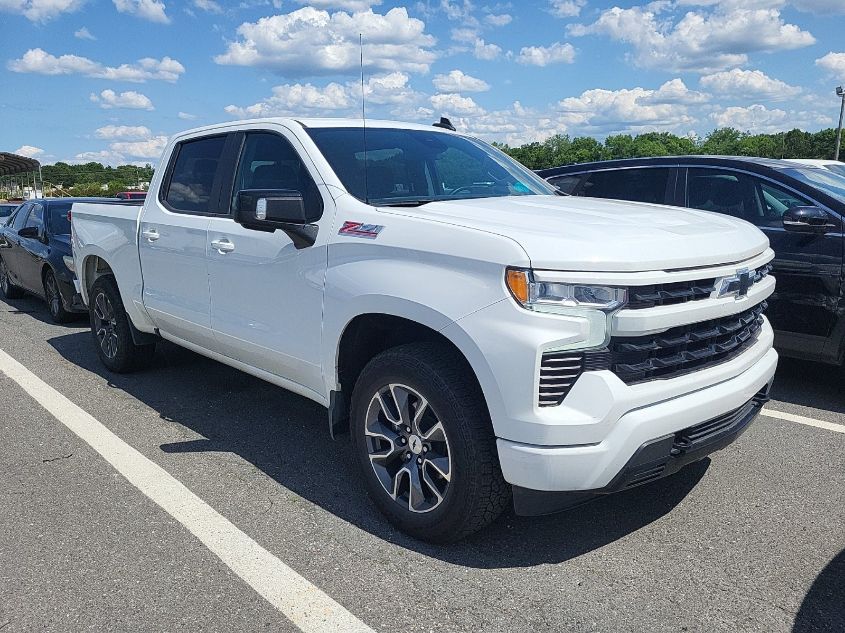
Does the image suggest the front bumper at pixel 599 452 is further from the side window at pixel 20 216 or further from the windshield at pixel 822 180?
the side window at pixel 20 216

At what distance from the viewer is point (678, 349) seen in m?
2.86

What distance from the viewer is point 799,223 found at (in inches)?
198

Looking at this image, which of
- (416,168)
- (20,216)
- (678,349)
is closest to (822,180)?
(416,168)

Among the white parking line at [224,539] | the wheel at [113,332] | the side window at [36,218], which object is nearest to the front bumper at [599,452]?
the white parking line at [224,539]

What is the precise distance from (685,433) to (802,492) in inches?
50.1

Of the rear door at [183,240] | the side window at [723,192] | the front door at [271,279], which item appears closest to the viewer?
the front door at [271,279]

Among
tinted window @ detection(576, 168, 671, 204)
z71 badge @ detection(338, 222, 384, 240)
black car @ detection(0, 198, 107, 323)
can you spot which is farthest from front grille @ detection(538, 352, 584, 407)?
black car @ detection(0, 198, 107, 323)

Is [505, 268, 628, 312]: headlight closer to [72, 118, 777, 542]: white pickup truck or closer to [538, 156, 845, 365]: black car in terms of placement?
[72, 118, 777, 542]: white pickup truck

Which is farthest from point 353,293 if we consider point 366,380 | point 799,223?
point 799,223

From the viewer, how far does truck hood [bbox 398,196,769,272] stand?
264cm

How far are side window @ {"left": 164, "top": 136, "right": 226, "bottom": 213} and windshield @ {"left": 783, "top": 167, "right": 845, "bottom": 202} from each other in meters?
4.19

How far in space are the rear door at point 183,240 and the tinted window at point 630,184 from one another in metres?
3.56

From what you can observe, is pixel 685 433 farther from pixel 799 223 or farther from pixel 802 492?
pixel 799 223

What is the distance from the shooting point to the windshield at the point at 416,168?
12.2 feet
